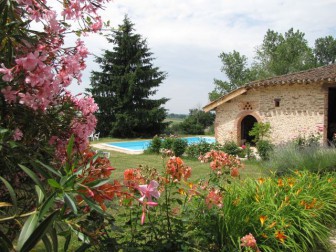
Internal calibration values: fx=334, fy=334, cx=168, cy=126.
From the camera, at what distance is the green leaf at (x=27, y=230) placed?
39.7 inches

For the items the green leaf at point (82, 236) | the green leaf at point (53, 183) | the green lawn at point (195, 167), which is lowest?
the green lawn at point (195, 167)

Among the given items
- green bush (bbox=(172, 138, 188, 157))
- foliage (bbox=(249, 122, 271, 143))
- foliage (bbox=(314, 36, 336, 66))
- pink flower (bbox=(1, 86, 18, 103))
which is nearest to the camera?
pink flower (bbox=(1, 86, 18, 103))

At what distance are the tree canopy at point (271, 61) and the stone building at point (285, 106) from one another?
66.9ft

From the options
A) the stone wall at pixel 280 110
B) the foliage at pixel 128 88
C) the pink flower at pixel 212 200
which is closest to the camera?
the pink flower at pixel 212 200

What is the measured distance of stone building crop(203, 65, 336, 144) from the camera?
1348cm

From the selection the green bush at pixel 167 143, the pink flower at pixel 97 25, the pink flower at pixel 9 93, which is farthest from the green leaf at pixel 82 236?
the green bush at pixel 167 143

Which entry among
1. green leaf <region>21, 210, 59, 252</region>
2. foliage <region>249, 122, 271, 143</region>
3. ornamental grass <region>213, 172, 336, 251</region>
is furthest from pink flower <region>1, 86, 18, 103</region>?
foliage <region>249, 122, 271, 143</region>

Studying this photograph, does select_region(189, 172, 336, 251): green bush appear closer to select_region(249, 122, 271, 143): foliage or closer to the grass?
the grass

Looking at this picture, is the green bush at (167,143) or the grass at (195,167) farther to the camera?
the green bush at (167,143)

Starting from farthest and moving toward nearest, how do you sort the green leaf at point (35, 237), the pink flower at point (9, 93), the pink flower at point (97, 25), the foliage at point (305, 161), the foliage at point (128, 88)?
the foliage at point (128, 88), the foliage at point (305, 161), the pink flower at point (97, 25), the pink flower at point (9, 93), the green leaf at point (35, 237)

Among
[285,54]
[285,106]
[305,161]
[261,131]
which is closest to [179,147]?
[261,131]

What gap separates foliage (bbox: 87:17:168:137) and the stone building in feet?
31.9

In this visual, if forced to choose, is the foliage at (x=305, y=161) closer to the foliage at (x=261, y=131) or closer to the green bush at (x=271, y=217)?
the green bush at (x=271, y=217)

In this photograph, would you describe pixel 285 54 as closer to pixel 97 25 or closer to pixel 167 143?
pixel 167 143
